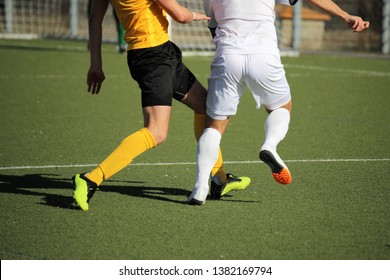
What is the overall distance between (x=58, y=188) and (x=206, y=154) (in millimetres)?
1449

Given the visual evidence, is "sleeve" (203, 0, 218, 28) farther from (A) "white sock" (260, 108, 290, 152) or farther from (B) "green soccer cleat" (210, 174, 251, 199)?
(B) "green soccer cleat" (210, 174, 251, 199)

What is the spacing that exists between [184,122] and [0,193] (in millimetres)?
4626

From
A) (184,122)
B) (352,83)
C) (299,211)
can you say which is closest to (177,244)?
(299,211)

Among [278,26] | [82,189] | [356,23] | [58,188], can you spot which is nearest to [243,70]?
[356,23]

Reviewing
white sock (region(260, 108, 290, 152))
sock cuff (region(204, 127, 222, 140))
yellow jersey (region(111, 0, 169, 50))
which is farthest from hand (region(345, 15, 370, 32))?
yellow jersey (region(111, 0, 169, 50))

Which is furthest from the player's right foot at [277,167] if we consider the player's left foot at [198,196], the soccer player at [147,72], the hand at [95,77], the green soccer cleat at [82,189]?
the hand at [95,77]

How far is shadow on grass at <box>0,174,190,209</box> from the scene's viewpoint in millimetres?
7016

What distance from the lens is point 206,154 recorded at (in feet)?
21.7

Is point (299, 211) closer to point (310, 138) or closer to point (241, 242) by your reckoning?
point (241, 242)

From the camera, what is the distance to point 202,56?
21.5m

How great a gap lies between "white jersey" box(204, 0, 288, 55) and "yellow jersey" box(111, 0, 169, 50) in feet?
1.42

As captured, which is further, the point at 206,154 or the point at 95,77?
the point at 95,77

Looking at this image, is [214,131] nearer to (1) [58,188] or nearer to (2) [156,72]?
(2) [156,72]

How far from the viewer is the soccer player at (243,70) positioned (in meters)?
6.52
